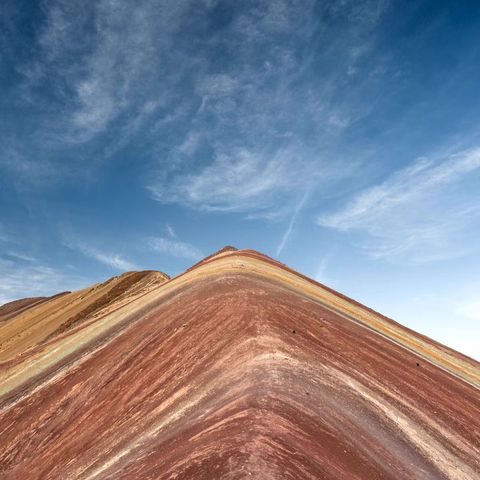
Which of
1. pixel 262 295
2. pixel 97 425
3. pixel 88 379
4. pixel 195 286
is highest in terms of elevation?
pixel 195 286

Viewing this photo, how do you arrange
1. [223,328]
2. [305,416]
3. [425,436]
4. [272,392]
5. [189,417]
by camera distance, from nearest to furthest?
1. [305,416]
2. [272,392]
3. [189,417]
4. [425,436]
5. [223,328]

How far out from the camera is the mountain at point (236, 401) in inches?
479

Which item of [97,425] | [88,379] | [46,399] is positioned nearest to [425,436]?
[97,425]

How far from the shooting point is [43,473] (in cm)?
2144

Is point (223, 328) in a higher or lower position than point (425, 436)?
higher

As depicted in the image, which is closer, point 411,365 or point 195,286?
point 411,365

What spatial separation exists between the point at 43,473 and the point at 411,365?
23213mm

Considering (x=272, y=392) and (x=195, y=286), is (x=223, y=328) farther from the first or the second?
(x=195, y=286)

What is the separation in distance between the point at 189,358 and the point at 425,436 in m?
11.8

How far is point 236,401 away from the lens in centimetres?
1463

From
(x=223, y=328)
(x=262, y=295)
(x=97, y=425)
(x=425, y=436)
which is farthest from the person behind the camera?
(x=262, y=295)

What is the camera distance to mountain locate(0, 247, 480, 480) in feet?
39.9

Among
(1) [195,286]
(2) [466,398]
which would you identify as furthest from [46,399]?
(2) [466,398]

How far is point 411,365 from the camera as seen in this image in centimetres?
3073
